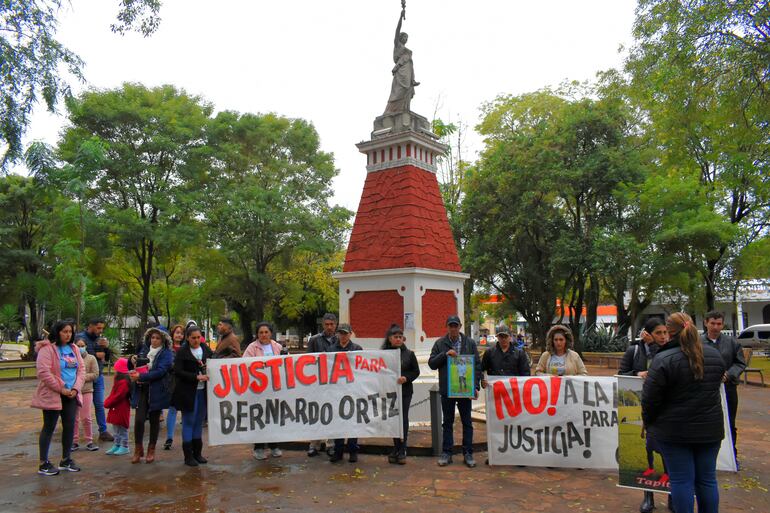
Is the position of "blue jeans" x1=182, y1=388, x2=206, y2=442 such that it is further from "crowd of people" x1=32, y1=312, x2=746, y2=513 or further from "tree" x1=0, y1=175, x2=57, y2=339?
"tree" x1=0, y1=175, x2=57, y2=339

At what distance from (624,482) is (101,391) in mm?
7351

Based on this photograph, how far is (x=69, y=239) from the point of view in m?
20.7

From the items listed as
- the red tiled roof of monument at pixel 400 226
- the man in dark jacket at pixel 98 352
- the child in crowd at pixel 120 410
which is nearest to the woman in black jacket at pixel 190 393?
the child in crowd at pixel 120 410

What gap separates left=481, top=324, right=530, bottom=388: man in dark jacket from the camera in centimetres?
710

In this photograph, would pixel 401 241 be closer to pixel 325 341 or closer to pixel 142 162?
pixel 325 341

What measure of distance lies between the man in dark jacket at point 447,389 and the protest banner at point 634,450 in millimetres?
1758

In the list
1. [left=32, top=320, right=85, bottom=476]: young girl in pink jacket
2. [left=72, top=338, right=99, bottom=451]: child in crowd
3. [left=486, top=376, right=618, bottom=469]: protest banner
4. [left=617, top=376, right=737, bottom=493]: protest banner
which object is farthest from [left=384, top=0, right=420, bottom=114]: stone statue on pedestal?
[left=617, top=376, right=737, bottom=493]: protest banner

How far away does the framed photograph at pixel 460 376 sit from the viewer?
22.4 ft

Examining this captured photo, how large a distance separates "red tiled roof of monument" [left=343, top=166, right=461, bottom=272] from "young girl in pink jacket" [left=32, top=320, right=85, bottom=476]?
17.7 ft

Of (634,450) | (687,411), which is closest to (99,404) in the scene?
(634,450)

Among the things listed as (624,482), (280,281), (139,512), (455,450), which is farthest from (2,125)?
(280,281)

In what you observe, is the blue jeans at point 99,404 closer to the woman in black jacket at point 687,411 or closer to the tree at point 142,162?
the woman in black jacket at point 687,411

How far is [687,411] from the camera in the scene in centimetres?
396

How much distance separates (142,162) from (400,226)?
54.8 ft
